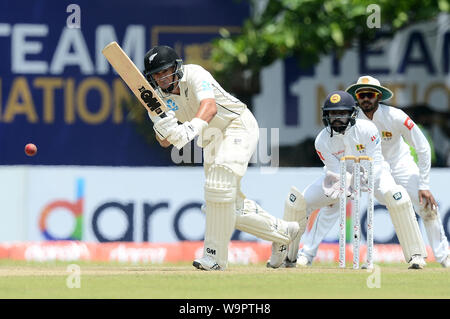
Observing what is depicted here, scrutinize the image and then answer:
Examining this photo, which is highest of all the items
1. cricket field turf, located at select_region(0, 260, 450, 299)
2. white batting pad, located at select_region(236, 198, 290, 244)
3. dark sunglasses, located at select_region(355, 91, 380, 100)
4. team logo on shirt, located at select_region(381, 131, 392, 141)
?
dark sunglasses, located at select_region(355, 91, 380, 100)

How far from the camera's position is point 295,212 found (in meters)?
10.2

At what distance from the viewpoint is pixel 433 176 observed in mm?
13750

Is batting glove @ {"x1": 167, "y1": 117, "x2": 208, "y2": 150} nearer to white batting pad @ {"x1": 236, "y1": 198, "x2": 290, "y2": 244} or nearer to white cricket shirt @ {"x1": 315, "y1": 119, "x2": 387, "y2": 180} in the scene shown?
white batting pad @ {"x1": 236, "y1": 198, "x2": 290, "y2": 244}

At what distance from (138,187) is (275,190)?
4.87 ft

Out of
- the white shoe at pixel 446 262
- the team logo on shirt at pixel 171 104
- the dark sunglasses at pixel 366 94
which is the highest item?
the dark sunglasses at pixel 366 94

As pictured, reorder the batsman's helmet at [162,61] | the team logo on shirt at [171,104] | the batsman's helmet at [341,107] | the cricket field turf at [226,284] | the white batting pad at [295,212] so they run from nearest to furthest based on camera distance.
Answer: the cricket field turf at [226,284]
the batsman's helmet at [162,61]
the team logo on shirt at [171,104]
the batsman's helmet at [341,107]
the white batting pad at [295,212]

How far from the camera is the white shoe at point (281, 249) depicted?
9883 mm

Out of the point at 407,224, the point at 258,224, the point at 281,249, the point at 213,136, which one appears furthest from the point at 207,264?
the point at 407,224

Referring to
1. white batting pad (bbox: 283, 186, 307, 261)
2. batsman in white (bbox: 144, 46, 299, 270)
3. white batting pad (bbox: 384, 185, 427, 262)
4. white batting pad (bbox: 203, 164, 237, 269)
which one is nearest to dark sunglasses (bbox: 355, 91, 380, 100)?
white batting pad (bbox: 384, 185, 427, 262)

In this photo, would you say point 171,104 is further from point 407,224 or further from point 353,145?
point 407,224

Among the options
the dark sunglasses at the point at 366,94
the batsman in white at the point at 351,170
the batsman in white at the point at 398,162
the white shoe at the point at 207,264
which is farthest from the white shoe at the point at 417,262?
the white shoe at the point at 207,264

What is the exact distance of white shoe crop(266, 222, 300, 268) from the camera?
9.88m

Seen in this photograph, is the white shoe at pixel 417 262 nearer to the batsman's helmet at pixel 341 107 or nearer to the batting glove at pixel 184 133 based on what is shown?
the batsman's helmet at pixel 341 107

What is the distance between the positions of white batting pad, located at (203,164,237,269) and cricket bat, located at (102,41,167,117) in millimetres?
610
